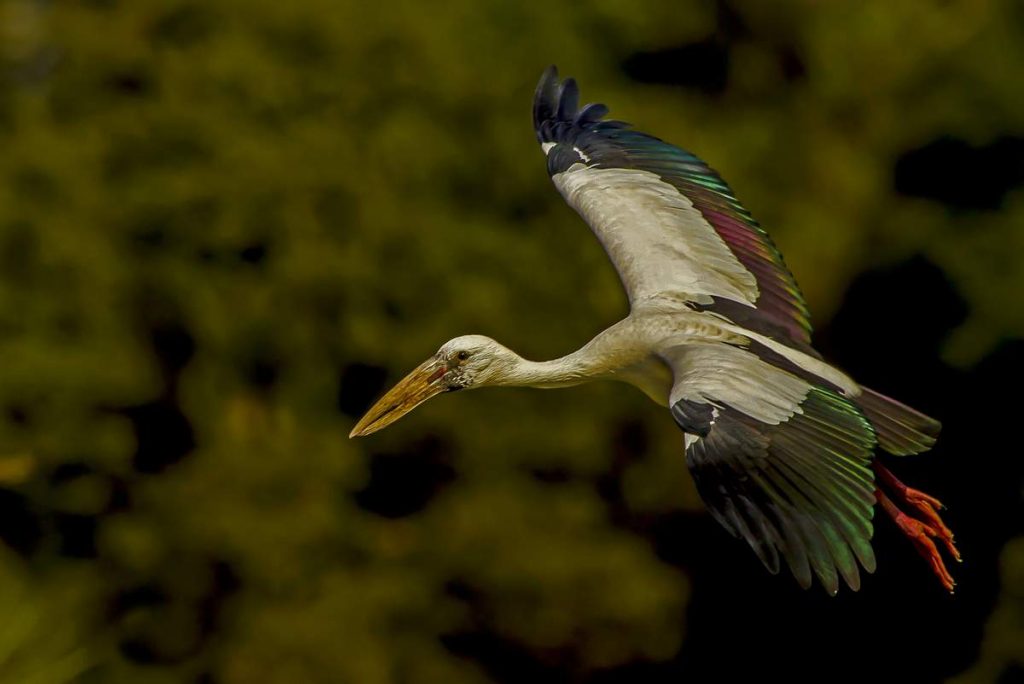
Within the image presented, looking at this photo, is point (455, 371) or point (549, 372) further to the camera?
point (455, 371)

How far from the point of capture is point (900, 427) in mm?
6289

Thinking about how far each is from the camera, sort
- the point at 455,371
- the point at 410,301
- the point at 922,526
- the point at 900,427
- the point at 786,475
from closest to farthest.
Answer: the point at 786,475, the point at 900,427, the point at 922,526, the point at 455,371, the point at 410,301

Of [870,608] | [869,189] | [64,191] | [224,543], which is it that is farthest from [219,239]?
[870,608]

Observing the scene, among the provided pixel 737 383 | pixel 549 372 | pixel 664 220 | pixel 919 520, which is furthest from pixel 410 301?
pixel 737 383

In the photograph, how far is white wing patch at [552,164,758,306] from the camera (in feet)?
22.5

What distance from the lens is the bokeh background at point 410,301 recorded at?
9.19m

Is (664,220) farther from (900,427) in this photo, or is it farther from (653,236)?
(900,427)

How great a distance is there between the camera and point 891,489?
6.54 meters

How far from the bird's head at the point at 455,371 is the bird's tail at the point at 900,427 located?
1.25m

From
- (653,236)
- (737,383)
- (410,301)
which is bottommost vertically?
(737,383)

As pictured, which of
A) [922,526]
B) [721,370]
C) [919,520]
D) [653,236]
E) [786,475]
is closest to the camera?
[786,475]

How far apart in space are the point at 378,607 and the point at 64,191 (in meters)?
2.48

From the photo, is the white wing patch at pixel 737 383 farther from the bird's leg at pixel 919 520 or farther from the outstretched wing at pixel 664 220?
the bird's leg at pixel 919 520

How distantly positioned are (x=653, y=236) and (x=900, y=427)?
1257 mm
